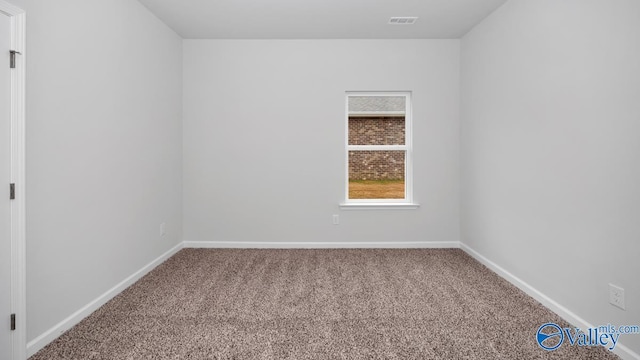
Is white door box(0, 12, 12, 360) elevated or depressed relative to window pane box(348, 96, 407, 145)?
depressed

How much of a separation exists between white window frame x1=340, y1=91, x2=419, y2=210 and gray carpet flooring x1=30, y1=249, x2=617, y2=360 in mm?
861

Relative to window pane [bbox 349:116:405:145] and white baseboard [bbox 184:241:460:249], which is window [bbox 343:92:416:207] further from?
white baseboard [bbox 184:241:460:249]

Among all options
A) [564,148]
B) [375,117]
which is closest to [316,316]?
[564,148]

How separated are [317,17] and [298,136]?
142 cm

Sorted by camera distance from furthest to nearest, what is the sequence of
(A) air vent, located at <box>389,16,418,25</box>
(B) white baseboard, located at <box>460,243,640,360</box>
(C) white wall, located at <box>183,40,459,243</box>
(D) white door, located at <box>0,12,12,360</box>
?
(C) white wall, located at <box>183,40,459,243</box>
(A) air vent, located at <box>389,16,418,25</box>
(B) white baseboard, located at <box>460,243,640,360</box>
(D) white door, located at <box>0,12,12,360</box>

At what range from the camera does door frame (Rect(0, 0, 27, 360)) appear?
1847 mm

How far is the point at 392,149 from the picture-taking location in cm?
435

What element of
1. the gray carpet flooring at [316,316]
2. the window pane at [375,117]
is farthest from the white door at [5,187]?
the window pane at [375,117]

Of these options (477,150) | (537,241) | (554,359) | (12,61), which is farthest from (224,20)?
(554,359)

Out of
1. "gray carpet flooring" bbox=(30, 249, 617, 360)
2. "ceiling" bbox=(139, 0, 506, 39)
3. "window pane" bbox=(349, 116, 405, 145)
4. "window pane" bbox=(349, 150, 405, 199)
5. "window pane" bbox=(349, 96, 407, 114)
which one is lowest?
"gray carpet flooring" bbox=(30, 249, 617, 360)

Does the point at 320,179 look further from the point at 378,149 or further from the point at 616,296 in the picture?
the point at 616,296

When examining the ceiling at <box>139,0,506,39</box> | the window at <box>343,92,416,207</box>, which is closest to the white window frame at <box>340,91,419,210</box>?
the window at <box>343,92,416,207</box>

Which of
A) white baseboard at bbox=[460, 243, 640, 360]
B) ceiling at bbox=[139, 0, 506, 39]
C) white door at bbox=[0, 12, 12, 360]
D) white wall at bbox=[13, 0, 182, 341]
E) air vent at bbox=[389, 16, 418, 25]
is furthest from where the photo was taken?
air vent at bbox=[389, 16, 418, 25]

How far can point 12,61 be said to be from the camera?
1.85 m
